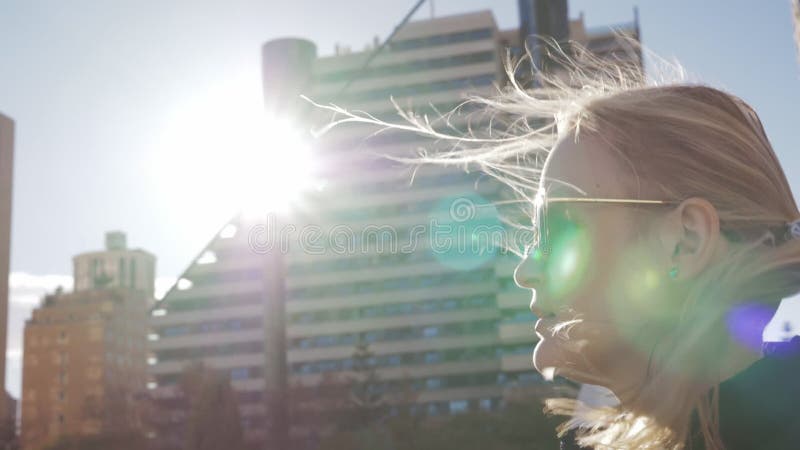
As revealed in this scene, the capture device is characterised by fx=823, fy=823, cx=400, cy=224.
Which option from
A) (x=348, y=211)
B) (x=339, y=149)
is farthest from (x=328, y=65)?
(x=348, y=211)

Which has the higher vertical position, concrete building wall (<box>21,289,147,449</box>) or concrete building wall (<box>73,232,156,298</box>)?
concrete building wall (<box>73,232,156,298</box>)

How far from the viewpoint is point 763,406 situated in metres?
0.70

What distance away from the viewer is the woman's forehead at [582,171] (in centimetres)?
85

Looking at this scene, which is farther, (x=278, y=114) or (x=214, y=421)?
(x=214, y=421)

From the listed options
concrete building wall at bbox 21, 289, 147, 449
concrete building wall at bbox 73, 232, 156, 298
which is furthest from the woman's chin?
concrete building wall at bbox 73, 232, 156, 298

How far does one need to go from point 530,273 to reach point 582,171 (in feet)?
0.41

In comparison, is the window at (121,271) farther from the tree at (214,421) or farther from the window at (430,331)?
the tree at (214,421)

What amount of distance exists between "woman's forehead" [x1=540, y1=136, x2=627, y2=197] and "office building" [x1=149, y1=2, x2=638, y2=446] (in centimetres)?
5944

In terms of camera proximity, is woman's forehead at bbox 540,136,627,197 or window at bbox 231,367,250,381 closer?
woman's forehead at bbox 540,136,627,197

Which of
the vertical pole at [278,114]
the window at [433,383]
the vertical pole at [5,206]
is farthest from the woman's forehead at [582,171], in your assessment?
the window at [433,383]

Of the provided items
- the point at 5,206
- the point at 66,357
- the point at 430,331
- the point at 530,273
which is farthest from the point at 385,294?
the point at 530,273

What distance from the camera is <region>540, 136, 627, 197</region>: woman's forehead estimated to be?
0.85 metres

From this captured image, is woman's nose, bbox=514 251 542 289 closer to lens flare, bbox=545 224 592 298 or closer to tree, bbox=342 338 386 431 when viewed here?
lens flare, bbox=545 224 592 298

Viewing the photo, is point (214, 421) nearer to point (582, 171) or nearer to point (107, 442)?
point (107, 442)
